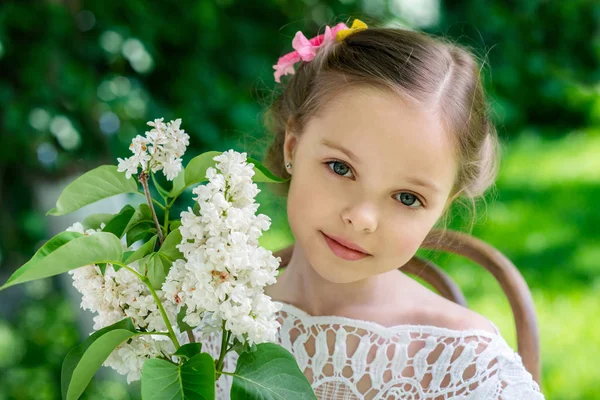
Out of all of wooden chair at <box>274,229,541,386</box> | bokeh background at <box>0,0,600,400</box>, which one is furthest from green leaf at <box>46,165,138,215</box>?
bokeh background at <box>0,0,600,400</box>

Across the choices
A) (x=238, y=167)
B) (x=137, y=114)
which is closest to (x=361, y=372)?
(x=238, y=167)

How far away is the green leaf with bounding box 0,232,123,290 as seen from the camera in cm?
60

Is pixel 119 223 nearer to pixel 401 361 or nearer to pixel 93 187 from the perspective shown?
pixel 93 187

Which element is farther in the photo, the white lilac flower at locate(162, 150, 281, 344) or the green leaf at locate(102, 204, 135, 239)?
the green leaf at locate(102, 204, 135, 239)

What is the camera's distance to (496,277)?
45.7 inches

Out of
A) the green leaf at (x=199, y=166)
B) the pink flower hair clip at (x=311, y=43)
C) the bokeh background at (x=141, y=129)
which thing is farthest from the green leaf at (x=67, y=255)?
the bokeh background at (x=141, y=129)

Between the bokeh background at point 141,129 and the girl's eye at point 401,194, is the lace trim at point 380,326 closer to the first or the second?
the girl's eye at point 401,194

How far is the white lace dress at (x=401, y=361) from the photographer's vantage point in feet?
3.29

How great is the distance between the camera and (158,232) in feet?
2.45

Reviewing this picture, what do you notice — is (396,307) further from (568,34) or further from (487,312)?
(568,34)

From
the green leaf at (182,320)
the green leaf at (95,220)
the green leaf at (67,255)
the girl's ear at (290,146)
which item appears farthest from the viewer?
the girl's ear at (290,146)

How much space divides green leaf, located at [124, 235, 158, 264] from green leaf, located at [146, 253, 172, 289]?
2 centimetres

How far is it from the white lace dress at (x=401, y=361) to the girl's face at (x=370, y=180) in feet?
0.55

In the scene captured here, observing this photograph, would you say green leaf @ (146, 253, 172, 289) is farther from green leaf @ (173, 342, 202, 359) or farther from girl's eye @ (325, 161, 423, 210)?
girl's eye @ (325, 161, 423, 210)
